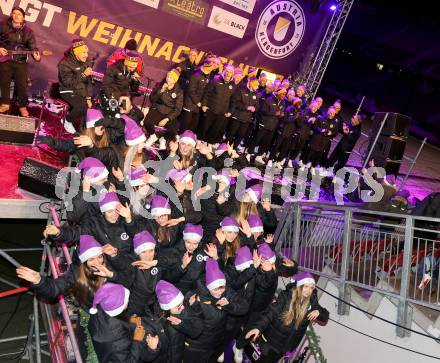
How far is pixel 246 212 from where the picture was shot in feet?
21.5

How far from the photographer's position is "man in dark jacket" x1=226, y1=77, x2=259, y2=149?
33.9 ft

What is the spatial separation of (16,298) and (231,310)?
4016 mm

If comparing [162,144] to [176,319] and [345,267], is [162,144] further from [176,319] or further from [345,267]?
[176,319]

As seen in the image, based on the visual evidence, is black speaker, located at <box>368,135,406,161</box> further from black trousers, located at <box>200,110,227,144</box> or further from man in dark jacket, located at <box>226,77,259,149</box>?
black trousers, located at <box>200,110,227,144</box>

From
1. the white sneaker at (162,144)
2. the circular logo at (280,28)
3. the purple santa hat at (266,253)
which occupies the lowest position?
the purple santa hat at (266,253)

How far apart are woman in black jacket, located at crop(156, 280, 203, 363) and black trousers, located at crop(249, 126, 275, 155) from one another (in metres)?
6.79

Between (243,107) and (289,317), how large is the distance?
5.92 meters

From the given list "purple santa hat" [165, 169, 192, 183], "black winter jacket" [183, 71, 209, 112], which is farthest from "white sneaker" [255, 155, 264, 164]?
"purple santa hat" [165, 169, 192, 183]

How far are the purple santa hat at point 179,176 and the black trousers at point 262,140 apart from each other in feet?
16.9

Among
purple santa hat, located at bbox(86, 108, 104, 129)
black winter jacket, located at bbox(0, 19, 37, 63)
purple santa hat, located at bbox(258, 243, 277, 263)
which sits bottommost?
purple santa hat, located at bbox(258, 243, 277, 263)

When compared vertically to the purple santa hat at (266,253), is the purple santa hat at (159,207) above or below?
above

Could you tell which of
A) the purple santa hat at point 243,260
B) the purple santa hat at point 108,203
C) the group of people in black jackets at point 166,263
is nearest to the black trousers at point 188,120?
the group of people in black jackets at point 166,263

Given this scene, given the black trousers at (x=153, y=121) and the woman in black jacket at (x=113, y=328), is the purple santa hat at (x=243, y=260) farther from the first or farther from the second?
the black trousers at (x=153, y=121)

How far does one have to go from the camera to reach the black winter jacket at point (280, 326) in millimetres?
5535
